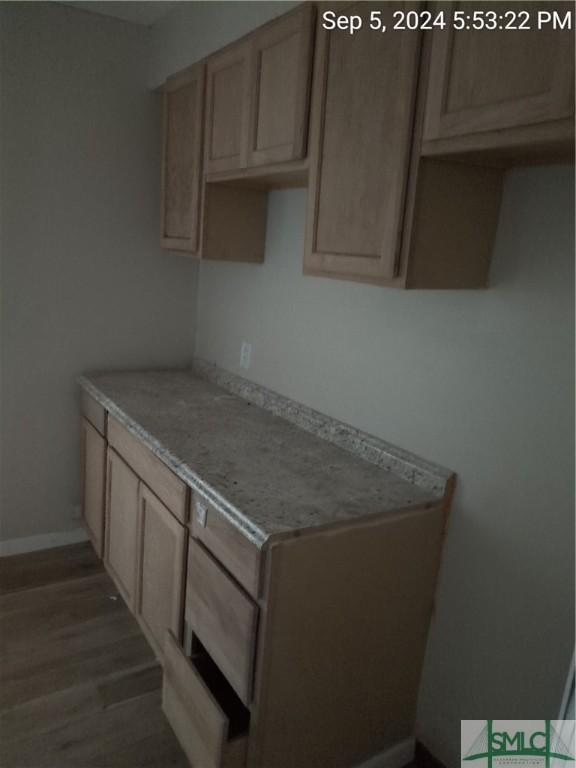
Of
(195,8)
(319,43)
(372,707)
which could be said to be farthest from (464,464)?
(195,8)

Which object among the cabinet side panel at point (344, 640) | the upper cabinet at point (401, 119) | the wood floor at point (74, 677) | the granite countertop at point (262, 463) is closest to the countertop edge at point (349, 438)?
the granite countertop at point (262, 463)

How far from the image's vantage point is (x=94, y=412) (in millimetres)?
2590

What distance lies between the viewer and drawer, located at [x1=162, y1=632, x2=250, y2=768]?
143 cm

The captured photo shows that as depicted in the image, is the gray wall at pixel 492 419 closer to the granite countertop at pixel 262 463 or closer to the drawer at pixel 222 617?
the granite countertop at pixel 262 463

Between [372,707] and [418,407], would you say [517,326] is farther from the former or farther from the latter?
[372,707]

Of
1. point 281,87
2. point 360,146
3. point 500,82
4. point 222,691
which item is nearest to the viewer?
point 500,82

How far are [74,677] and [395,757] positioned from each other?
1.13 m

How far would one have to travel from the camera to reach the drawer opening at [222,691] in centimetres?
150

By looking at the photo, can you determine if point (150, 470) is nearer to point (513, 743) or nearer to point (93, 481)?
point (93, 481)

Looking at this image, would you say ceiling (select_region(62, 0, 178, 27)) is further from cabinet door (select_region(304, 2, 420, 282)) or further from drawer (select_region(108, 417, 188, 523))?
drawer (select_region(108, 417, 188, 523))

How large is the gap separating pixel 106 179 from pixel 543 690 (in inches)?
103

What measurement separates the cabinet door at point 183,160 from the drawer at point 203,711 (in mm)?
1550

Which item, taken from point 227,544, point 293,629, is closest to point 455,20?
point 227,544

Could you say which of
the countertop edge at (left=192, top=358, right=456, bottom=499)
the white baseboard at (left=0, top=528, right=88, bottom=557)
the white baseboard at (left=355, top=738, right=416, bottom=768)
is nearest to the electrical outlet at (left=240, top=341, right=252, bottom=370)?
the countertop edge at (left=192, top=358, right=456, bottom=499)
